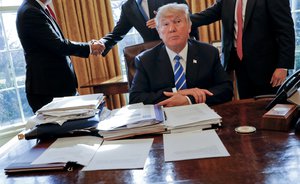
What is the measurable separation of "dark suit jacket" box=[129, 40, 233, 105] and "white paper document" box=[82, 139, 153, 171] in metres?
0.57

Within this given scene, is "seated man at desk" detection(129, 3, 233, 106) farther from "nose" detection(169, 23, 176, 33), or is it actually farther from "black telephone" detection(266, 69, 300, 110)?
"black telephone" detection(266, 69, 300, 110)

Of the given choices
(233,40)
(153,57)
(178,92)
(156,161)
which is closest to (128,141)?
(156,161)

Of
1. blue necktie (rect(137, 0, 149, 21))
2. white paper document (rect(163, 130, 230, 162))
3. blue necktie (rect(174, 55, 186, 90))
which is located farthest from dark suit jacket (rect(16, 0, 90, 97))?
white paper document (rect(163, 130, 230, 162))

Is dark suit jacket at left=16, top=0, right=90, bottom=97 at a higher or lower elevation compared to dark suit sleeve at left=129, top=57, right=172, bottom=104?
higher

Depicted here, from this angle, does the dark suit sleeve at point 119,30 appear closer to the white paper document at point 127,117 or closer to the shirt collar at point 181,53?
the shirt collar at point 181,53

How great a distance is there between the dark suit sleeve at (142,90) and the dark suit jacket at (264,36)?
724 mm

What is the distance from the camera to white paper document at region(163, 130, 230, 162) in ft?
2.94

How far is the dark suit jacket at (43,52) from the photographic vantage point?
2.14 metres

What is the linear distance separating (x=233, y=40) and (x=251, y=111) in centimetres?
94

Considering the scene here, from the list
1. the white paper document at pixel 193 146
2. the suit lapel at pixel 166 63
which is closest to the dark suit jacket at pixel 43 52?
the suit lapel at pixel 166 63

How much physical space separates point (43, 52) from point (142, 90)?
102 cm

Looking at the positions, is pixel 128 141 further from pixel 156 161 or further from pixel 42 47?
pixel 42 47

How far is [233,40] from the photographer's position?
208 centimetres

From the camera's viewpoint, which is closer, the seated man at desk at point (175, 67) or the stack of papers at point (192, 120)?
the stack of papers at point (192, 120)
